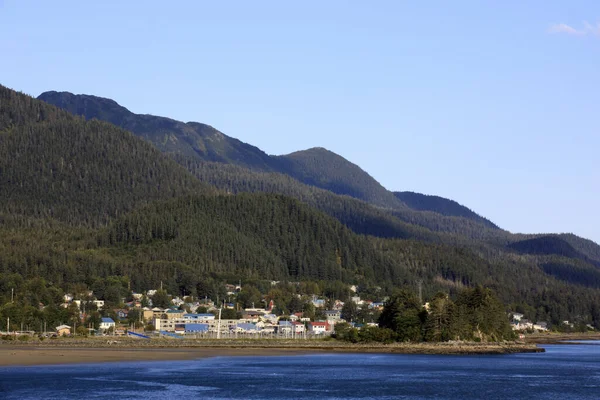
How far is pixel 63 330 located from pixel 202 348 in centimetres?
2752

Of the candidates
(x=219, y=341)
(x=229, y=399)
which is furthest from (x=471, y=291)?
(x=229, y=399)

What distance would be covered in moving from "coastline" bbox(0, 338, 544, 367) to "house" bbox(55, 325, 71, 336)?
28.6 ft

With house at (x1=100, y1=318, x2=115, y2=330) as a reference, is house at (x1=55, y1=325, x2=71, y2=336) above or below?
below

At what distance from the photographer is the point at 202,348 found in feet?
574

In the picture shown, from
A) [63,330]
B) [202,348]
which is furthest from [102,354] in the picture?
[63,330]

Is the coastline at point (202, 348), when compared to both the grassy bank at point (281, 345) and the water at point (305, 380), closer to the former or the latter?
the grassy bank at point (281, 345)

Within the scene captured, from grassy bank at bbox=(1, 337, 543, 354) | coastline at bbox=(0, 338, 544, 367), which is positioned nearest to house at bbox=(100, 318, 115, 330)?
grassy bank at bbox=(1, 337, 543, 354)

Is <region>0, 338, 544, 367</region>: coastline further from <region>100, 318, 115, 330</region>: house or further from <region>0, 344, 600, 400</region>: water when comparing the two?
<region>100, 318, 115, 330</region>: house

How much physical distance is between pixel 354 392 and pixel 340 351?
7496 centimetres

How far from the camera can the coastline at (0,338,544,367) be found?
14588 cm

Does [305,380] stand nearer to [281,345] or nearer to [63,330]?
[281,345]

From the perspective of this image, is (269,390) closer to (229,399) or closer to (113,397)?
(229,399)

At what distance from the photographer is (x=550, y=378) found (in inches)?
4973

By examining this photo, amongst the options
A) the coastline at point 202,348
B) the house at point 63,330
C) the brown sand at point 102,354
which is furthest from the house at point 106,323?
the brown sand at point 102,354
